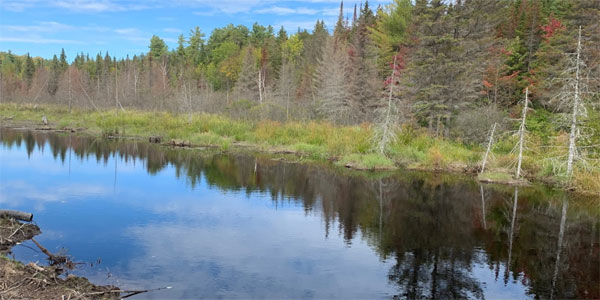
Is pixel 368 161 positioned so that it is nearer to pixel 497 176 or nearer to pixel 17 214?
pixel 497 176

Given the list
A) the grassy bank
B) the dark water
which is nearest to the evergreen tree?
the grassy bank

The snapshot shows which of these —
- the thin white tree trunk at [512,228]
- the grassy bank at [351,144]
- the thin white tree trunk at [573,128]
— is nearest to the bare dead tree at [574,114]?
the thin white tree trunk at [573,128]

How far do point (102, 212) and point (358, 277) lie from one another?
8.34 meters

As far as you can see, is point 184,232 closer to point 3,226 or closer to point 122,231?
point 122,231

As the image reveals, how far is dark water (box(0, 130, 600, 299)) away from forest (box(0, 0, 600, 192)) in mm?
3427

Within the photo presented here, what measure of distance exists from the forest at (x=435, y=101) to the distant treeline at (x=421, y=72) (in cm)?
15

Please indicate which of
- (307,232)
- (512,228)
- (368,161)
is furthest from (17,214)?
(368,161)

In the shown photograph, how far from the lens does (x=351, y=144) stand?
2594cm

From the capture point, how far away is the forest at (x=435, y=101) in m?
21.7

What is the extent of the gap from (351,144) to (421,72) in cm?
910

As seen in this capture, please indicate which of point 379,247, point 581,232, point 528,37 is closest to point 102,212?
point 379,247

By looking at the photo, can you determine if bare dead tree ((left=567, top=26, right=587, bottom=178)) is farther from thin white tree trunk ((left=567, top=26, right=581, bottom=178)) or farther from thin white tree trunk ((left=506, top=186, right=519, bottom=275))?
thin white tree trunk ((left=506, top=186, right=519, bottom=275))

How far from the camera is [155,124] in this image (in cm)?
3584

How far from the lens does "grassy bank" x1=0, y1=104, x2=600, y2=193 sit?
21.0 meters
